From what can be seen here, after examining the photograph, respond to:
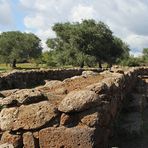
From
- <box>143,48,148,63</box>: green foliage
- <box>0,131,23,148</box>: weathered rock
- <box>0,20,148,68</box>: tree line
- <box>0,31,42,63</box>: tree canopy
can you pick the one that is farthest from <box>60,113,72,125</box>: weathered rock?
<box>143,48,148,63</box>: green foliage

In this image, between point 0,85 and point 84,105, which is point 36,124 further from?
point 0,85

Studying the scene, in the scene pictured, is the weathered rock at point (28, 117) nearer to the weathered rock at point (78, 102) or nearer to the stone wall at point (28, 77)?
the weathered rock at point (78, 102)

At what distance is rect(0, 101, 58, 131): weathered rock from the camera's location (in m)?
8.15

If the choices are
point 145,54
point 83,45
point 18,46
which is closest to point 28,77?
point 83,45

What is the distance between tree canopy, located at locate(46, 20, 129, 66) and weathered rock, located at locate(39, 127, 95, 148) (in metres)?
55.3

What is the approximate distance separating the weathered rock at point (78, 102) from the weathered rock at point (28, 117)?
0.74 ft

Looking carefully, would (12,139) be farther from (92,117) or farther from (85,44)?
(85,44)

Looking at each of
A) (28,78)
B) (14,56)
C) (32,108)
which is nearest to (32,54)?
(14,56)

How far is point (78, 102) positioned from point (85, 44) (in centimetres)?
5888

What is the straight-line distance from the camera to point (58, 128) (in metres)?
8.15

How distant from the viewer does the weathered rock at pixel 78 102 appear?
8297 millimetres

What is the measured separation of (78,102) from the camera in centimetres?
837

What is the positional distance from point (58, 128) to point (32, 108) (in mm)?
653

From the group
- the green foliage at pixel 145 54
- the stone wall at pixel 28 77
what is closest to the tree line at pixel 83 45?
the stone wall at pixel 28 77
